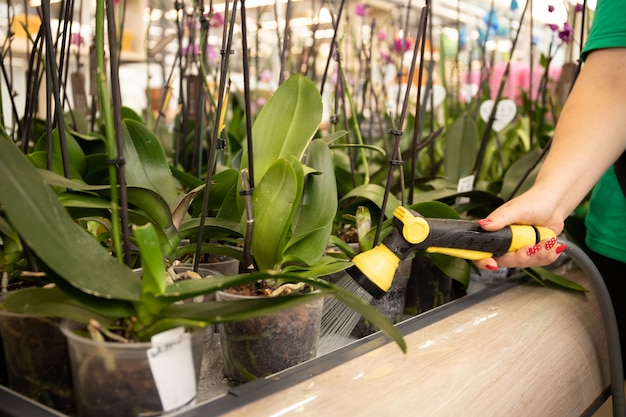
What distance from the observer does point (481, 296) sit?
→ 31.5 inches

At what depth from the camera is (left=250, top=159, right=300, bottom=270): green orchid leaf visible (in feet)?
1.81

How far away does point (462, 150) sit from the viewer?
1.21 meters

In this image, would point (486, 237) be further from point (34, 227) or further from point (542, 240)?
point (34, 227)

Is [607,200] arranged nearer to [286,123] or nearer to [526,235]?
[526,235]

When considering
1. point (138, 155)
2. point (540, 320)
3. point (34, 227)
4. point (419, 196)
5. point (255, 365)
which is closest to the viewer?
point (34, 227)

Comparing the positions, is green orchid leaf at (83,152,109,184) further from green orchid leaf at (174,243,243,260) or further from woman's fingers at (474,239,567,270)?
woman's fingers at (474,239,567,270)

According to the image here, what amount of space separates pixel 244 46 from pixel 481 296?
459 millimetres


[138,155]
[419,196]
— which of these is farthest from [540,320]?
[138,155]

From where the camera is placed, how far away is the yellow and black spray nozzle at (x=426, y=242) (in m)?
0.59

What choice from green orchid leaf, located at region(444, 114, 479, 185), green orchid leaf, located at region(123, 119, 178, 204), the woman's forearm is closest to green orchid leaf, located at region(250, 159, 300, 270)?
green orchid leaf, located at region(123, 119, 178, 204)

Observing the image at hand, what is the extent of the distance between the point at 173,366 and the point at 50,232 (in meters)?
0.12

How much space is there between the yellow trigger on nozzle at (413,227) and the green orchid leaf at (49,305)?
29cm

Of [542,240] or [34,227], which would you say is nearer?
[34,227]

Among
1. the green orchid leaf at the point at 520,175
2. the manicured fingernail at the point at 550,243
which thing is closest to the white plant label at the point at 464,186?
the green orchid leaf at the point at 520,175
